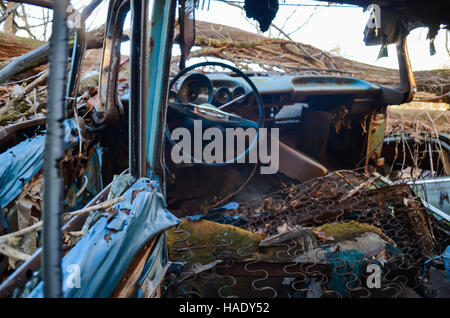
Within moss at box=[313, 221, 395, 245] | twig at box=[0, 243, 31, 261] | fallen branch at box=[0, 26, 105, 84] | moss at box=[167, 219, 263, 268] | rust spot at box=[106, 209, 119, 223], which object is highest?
fallen branch at box=[0, 26, 105, 84]

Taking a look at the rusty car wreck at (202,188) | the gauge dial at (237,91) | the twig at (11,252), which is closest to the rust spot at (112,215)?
the rusty car wreck at (202,188)

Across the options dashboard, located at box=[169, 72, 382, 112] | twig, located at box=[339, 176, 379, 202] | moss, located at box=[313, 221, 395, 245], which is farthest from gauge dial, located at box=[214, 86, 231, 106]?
moss, located at box=[313, 221, 395, 245]

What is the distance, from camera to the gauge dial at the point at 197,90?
2912mm

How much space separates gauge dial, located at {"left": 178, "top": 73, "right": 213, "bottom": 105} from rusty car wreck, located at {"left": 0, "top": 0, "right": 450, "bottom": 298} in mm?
12

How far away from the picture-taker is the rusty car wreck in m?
1.11

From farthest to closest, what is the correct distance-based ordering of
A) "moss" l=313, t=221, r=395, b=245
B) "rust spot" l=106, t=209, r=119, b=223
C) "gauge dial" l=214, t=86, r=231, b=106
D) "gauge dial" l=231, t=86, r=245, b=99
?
"gauge dial" l=231, t=86, r=245, b=99 → "gauge dial" l=214, t=86, r=231, b=106 → "moss" l=313, t=221, r=395, b=245 → "rust spot" l=106, t=209, r=119, b=223

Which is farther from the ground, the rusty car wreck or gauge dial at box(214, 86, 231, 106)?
gauge dial at box(214, 86, 231, 106)

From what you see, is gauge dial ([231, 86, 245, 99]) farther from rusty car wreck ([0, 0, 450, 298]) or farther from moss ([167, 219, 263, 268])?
moss ([167, 219, 263, 268])

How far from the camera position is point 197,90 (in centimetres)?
298

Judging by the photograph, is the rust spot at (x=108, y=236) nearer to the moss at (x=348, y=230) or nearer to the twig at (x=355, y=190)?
the moss at (x=348, y=230)

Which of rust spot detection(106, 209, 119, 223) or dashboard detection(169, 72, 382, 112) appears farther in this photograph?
dashboard detection(169, 72, 382, 112)

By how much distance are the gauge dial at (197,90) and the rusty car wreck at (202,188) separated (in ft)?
0.04

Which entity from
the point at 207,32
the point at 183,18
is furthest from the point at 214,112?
the point at 207,32

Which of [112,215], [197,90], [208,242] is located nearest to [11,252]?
[112,215]
